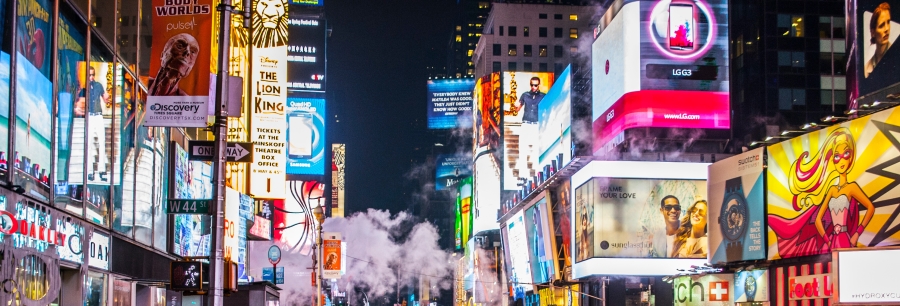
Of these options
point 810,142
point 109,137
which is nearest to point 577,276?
point 810,142

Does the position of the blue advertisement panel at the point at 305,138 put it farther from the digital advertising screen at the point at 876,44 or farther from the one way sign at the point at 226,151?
the one way sign at the point at 226,151

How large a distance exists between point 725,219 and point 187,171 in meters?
18.1

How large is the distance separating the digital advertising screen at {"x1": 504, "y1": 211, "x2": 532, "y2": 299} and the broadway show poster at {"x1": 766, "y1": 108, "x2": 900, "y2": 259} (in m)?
32.0

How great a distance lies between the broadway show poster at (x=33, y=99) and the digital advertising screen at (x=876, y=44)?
18.7 meters

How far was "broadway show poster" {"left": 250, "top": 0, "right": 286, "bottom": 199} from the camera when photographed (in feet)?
138

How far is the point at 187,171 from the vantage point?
105ft

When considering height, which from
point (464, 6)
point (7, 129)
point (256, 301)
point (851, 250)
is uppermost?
point (464, 6)

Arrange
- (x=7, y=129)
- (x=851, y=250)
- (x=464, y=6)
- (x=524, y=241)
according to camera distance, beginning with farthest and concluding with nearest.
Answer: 1. (x=464, y=6)
2. (x=524, y=241)
3. (x=851, y=250)
4. (x=7, y=129)

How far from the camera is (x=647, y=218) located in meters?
44.4

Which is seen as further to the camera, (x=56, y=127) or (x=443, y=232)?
(x=443, y=232)

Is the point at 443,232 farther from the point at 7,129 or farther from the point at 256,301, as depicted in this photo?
the point at 7,129

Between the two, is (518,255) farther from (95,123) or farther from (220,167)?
(220,167)

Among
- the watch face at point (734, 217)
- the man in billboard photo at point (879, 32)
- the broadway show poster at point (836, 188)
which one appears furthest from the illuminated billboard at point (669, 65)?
the man in billboard photo at point (879, 32)

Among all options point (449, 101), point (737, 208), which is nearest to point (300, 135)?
point (737, 208)
